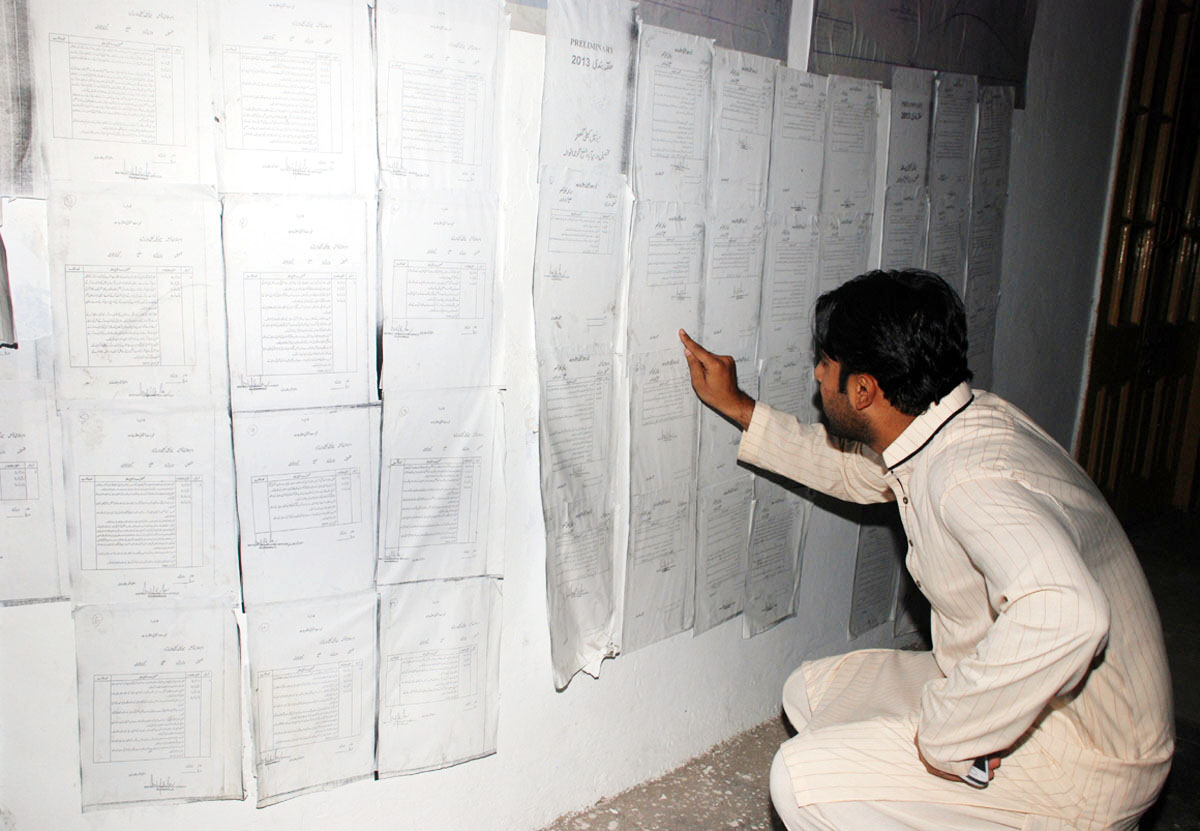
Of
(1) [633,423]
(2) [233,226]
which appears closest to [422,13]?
(2) [233,226]

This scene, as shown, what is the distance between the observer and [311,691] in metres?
1.69

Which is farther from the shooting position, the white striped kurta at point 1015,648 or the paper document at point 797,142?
the paper document at point 797,142

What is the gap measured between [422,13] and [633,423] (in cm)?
92

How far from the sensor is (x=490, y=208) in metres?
1.69

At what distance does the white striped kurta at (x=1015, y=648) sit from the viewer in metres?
1.35

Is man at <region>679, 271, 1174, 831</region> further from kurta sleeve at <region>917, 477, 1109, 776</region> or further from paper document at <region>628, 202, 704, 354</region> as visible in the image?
paper document at <region>628, 202, 704, 354</region>

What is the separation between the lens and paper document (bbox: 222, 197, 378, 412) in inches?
58.6

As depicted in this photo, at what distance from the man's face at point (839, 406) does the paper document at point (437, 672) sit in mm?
764

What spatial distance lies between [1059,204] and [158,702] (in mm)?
3163

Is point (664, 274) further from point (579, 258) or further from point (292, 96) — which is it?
point (292, 96)

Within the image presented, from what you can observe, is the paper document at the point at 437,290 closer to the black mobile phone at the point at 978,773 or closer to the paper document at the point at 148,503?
the paper document at the point at 148,503

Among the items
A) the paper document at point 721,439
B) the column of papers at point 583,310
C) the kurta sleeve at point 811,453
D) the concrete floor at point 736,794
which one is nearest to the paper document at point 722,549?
the paper document at point 721,439

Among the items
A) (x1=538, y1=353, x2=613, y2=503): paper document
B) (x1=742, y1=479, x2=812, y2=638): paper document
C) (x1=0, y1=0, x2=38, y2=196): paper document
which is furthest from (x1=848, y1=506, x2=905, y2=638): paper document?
(x1=0, y1=0, x2=38, y2=196): paper document

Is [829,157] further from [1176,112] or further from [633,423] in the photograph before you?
[1176,112]
